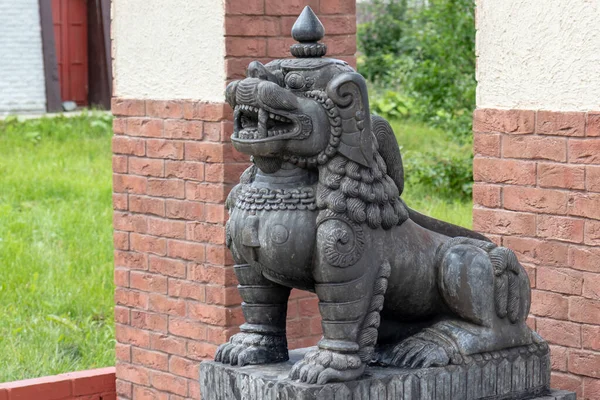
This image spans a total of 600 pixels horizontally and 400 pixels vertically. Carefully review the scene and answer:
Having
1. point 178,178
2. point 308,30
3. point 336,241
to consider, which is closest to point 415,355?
point 336,241

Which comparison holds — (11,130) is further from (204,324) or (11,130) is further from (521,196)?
(521,196)

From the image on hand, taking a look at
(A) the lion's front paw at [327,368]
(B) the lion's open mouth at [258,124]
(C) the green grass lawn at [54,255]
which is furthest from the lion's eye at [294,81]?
(C) the green grass lawn at [54,255]

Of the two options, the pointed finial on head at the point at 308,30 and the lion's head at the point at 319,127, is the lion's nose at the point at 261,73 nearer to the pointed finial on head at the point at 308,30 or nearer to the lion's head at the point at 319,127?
the lion's head at the point at 319,127

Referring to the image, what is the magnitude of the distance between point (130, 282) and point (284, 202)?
2.47 meters

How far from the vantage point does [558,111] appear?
3975mm

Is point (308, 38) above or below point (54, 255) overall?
above

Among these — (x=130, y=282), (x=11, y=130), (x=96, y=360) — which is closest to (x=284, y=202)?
(x=130, y=282)

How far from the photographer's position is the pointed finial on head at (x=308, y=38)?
122 inches

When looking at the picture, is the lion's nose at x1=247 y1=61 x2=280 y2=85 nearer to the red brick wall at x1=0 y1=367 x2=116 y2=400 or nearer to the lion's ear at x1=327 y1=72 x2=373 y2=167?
→ the lion's ear at x1=327 y1=72 x2=373 y2=167

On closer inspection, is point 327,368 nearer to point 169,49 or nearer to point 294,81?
point 294,81

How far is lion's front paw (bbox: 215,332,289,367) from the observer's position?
3.27 meters

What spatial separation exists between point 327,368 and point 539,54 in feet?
5.33

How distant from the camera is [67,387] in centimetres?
540

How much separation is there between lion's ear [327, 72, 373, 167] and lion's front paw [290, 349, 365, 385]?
1.74 feet
